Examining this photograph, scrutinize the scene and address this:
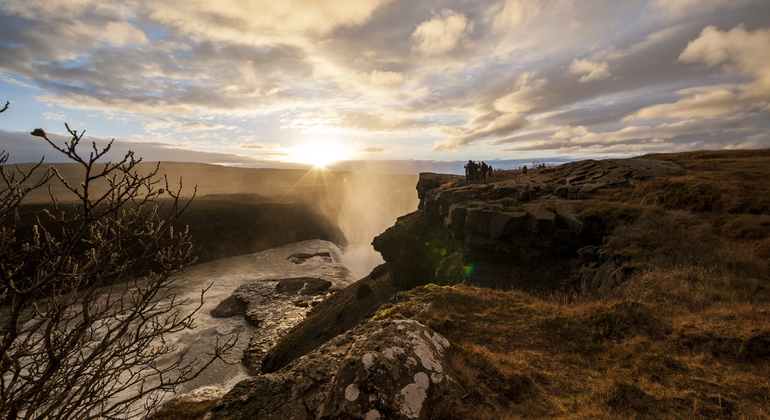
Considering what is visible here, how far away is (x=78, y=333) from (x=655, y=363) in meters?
10.5

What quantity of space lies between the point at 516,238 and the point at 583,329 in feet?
33.2

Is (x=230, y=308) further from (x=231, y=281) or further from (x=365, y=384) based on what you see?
(x=365, y=384)

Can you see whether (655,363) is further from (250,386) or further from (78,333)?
(78,333)

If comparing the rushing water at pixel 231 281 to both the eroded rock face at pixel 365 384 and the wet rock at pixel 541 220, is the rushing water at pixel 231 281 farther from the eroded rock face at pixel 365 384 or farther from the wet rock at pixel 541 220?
the wet rock at pixel 541 220

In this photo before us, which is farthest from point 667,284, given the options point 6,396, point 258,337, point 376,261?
point 376,261

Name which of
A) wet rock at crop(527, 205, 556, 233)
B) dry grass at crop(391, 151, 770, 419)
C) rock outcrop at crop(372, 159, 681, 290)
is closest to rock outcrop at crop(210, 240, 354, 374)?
rock outcrop at crop(372, 159, 681, 290)

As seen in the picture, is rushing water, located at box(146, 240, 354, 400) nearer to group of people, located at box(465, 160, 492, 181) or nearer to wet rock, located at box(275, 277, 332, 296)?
wet rock, located at box(275, 277, 332, 296)

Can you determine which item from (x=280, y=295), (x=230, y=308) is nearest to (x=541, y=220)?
(x=280, y=295)

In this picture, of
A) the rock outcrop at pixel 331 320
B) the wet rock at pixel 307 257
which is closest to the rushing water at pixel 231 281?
the wet rock at pixel 307 257

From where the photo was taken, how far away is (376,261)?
6281 centimetres

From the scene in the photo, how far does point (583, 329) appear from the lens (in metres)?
8.02

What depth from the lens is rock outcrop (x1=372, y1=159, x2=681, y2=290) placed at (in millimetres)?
15625

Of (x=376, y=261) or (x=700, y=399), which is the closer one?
(x=700, y=399)

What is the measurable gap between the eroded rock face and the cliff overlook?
0.02 m
